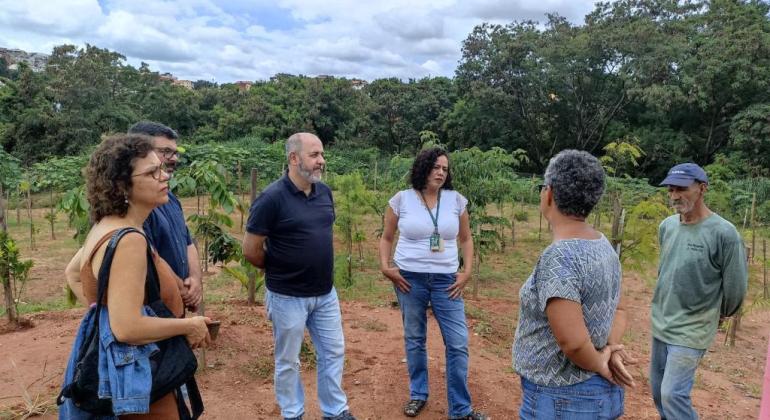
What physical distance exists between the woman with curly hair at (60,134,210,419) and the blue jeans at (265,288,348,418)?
0.91 m

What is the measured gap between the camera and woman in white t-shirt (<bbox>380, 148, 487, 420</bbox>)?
3160 mm

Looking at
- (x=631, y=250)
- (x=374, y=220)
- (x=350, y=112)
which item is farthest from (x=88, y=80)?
(x=631, y=250)

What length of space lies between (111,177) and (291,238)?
1.17m

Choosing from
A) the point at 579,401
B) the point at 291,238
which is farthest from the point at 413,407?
the point at 579,401

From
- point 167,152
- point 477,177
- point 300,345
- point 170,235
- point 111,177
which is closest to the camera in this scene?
point 111,177

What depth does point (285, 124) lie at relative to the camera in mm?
25234

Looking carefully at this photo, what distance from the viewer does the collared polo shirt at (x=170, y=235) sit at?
2.29 meters

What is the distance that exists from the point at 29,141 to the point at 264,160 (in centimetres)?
955

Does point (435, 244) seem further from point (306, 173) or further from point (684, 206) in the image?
point (684, 206)

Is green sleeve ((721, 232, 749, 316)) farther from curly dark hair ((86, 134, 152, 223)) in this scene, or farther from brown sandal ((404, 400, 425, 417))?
curly dark hair ((86, 134, 152, 223))

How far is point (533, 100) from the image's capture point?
22.5 m

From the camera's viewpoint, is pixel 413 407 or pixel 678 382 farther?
pixel 413 407

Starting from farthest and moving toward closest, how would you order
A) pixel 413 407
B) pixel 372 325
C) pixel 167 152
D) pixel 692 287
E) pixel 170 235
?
pixel 372 325, pixel 413 407, pixel 692 287, pixel 167 152, pixel 170 235

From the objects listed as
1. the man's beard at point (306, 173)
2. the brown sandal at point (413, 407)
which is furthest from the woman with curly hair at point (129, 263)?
the brown sandal at point (413, 407)
